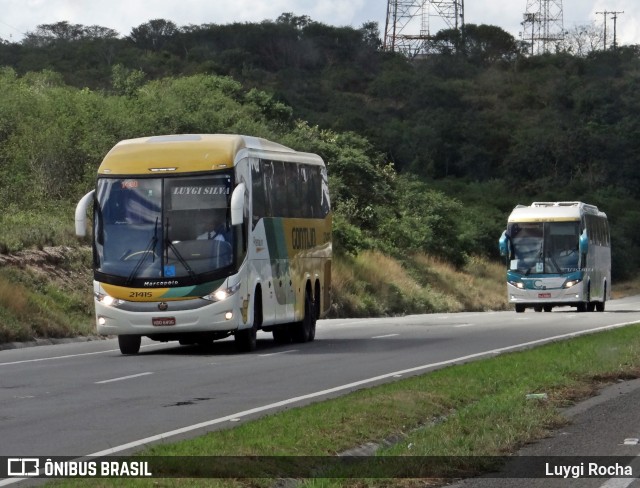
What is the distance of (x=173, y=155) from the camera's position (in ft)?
79.5

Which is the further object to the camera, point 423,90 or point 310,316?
point 423,90

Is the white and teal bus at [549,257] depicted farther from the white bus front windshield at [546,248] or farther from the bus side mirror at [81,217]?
the bus side mirror at [81,217]

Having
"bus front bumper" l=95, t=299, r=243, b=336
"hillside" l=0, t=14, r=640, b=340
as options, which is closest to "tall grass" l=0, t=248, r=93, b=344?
"hillside" l=0, t=14, r=640, b=340

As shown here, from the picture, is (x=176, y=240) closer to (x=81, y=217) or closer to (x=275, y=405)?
(x=81, y=217)

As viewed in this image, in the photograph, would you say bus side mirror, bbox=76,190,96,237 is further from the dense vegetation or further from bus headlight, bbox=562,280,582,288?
bus headlight, bbox=562,280,582,288

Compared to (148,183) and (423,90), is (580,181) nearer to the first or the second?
(423,90)

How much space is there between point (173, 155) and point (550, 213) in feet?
85.7

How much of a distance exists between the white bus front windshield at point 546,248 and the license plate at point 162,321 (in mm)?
25887

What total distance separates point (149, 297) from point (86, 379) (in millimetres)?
4181

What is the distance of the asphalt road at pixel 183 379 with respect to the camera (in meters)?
13.8

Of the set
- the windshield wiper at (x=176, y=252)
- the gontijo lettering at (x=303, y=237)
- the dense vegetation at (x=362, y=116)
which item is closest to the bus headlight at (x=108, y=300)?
the windshield wiper at (x=176, y=252)

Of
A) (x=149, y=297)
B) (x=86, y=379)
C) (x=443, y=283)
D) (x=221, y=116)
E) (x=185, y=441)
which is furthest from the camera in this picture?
(x=443, y=283)

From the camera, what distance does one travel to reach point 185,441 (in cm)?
1228

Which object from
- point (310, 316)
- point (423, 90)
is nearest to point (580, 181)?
point (423, 90)
